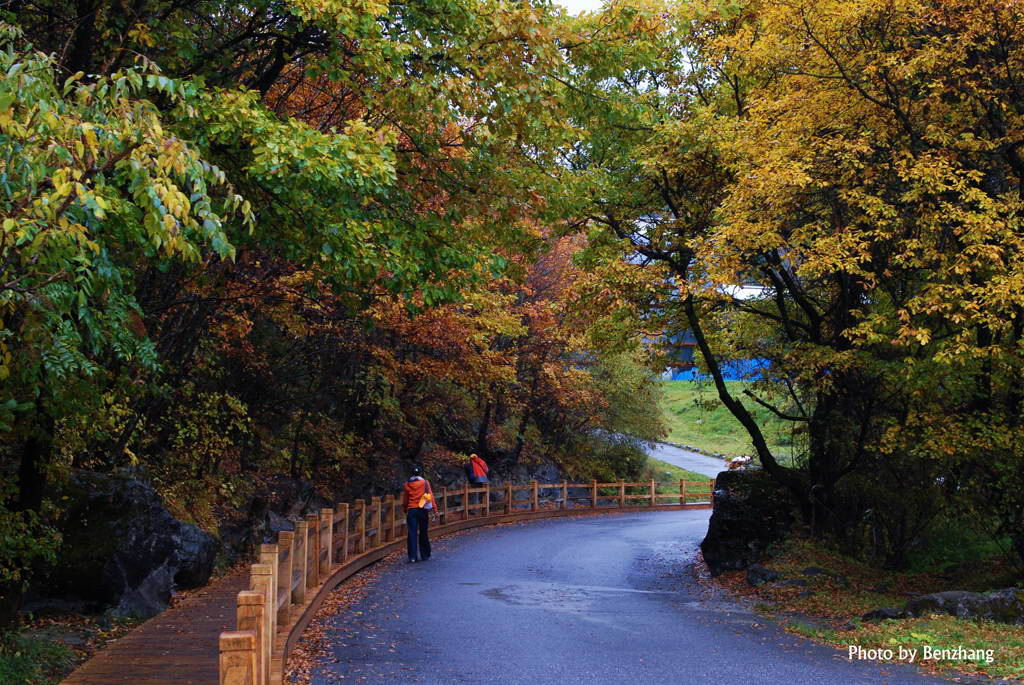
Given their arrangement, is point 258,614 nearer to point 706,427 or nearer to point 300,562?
point 300,562

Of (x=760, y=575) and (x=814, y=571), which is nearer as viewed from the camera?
(x=814, y=571)

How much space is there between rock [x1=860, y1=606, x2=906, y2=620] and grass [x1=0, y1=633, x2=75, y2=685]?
943cm

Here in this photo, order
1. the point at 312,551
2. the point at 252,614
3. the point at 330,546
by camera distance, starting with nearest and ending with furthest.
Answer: the point at 252,614 → the point at 312,551 → the point at 330,546

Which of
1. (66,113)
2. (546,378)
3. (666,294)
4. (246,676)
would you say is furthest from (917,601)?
(546,378)

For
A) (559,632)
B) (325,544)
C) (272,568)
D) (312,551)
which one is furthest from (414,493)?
(272,568)

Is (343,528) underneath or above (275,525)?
above

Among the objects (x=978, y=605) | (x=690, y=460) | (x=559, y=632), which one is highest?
(x=690, y=460)

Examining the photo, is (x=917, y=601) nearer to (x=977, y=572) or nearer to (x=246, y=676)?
(x=977, y=572)

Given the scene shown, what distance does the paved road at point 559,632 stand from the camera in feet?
29.5

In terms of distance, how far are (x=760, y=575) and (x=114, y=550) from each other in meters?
10.4

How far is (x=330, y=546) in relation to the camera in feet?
46.5

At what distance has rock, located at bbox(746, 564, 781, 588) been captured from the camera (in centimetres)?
1592

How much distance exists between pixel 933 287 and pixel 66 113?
9959 millimetres

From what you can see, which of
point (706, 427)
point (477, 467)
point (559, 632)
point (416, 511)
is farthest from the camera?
point (706, 427)
